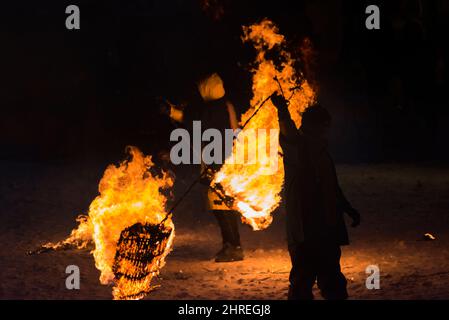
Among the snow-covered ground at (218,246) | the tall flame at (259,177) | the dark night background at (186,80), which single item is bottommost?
the snow-covered ground at (218,246)

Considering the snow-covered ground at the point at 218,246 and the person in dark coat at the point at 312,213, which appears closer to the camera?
the person in dark coat at the point at 312,213

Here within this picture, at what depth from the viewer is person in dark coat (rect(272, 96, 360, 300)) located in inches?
241

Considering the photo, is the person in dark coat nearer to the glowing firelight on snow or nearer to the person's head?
the person's head

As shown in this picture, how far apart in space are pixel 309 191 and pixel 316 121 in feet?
2.05

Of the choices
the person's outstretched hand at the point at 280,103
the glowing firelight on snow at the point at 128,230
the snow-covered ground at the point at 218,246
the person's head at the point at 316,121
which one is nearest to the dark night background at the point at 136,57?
the snow-covered ground at the point at 218,246

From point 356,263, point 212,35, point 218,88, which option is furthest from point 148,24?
point 356,263

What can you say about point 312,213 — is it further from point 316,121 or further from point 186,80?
point 186,80

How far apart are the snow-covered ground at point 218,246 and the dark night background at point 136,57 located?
4944mm

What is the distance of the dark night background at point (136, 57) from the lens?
2123 centimetres

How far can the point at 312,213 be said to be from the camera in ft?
20.1

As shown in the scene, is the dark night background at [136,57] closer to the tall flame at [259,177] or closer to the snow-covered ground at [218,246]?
the snow-covered ground at [218,246]

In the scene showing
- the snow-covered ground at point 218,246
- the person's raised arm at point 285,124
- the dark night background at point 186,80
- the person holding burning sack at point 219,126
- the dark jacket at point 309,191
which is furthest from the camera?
the dark night background at point 186,80

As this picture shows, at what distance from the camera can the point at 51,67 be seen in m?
22.2
